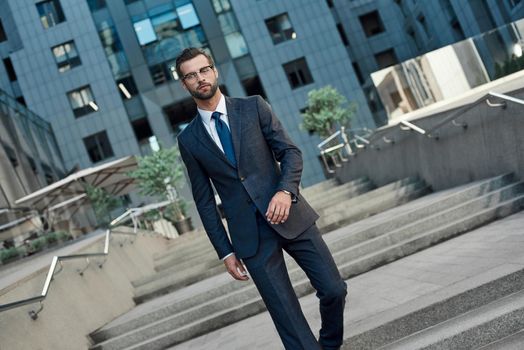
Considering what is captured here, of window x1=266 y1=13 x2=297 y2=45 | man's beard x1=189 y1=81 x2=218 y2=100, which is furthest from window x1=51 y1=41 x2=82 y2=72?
man's beard x1=189 y1=81 x2=218 y2=100

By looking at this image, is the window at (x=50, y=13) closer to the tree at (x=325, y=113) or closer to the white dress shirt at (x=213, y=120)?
the tree at (x=325, y=113)

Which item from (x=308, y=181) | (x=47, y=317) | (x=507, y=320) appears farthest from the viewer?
(x=308, y=181)

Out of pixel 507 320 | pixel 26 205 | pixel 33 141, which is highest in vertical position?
pixel 33 141

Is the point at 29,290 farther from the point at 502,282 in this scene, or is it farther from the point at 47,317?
the point at 502,282

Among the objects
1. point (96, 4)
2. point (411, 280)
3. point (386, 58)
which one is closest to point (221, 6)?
point (96, 4)

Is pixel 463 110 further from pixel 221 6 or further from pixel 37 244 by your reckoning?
pixel 221 6

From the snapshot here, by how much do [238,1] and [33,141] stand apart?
14.0 metres

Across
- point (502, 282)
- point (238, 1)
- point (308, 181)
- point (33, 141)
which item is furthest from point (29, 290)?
point (238, 1)

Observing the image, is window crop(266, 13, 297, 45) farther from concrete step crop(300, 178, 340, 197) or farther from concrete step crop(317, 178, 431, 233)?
concrete step crop(317, 178, 431, 233)

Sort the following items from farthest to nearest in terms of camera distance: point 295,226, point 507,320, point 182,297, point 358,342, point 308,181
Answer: point 308,181 < point 182,297 < point 358,342 < point 507,320 < point 295,226

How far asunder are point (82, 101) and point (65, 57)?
9.23ft

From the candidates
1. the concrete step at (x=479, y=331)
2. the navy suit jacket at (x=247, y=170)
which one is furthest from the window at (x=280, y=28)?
the navy suit jacket at (x=247, y=170)

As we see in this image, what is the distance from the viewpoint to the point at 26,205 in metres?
16.5

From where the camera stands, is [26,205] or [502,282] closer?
[502,282]
